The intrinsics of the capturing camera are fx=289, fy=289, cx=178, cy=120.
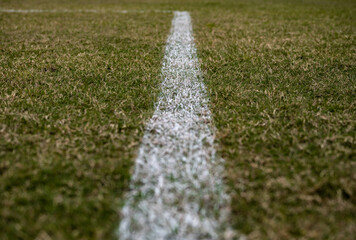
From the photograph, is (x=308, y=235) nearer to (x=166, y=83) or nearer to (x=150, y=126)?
(x=150, y=126)

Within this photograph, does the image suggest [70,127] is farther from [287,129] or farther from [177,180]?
[287,129]

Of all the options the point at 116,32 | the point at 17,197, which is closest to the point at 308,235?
the point at 17,197

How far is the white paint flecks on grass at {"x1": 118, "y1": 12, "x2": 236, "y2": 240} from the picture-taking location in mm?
966

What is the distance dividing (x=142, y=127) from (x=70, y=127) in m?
0.38

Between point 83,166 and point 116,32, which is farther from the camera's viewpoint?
point 116,32

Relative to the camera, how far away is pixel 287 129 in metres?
1.52

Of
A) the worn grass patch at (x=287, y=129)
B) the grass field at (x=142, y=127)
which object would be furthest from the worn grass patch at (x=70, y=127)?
the worn grass patch at (x=287, y=129)

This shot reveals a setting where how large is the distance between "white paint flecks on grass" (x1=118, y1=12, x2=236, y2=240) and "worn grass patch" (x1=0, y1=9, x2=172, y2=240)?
0.22ft

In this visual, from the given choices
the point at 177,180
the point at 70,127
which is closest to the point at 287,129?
the point at 177,180

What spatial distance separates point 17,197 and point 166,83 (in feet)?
4.23

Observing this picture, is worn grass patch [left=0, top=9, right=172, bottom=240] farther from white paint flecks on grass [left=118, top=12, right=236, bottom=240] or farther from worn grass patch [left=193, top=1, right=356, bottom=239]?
worn grass patch [left=193, top=1, right=356, bottom=239]

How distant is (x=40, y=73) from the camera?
2.21m

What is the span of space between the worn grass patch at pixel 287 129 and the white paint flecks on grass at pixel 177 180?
0.07 m

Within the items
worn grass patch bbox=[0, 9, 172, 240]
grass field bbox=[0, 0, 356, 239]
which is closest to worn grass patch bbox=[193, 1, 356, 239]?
grass field bbox=[0, 0, 356, 239]
